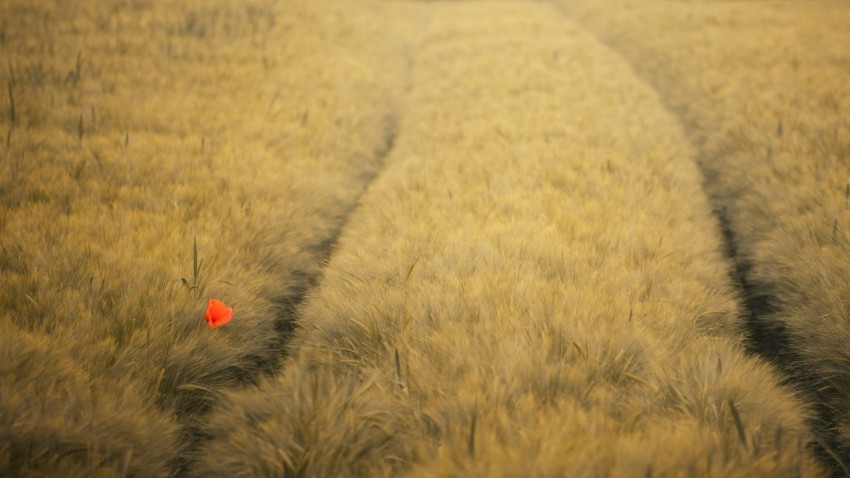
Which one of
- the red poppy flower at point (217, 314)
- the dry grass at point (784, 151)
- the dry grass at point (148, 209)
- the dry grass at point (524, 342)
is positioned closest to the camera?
the dry grass at point (524, 342)

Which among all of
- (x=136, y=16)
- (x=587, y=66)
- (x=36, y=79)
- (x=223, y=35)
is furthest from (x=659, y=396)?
(x=136, y=16)

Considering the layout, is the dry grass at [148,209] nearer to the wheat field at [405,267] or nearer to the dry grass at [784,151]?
the wheat field at [405,267]

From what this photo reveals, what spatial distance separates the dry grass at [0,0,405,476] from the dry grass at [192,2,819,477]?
31cm

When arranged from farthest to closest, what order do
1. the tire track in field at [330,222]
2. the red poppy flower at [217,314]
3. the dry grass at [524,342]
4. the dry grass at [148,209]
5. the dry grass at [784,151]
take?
the dry grass at [784,151] → the red poppy flower at [217,314] → the tire track in field at [330,222] → the dry grass at [148,209] → the dry grass at [524,342]

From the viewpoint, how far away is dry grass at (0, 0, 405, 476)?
1.58m

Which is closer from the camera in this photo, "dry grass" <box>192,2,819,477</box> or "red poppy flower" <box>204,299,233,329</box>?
"dry grass" <box>192,2,819,477</box>

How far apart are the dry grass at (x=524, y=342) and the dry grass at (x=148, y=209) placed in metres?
0.31

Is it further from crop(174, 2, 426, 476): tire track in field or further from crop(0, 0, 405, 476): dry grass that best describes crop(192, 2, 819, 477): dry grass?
crop(0, 0, 405, 476): dry grass

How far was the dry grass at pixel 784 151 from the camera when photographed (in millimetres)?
2207

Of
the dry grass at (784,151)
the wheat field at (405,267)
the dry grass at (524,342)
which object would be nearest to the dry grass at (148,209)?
the wheat field at (405,267)

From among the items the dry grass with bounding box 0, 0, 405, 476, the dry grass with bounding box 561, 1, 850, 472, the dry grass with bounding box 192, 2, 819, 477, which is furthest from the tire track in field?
the dry grass with bounding box 561, 1, 850, 472

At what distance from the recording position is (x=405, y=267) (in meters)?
2.54

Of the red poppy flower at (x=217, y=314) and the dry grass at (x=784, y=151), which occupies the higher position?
the dry grass at (x=784, y=151)

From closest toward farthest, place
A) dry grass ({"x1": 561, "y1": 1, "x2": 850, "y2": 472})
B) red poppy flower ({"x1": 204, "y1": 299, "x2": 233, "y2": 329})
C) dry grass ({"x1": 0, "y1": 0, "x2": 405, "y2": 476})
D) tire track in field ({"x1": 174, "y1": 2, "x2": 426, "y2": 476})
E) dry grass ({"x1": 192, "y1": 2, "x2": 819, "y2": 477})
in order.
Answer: dry grass ({"x1": 192, "y1": 2, "x2": 819, "y2": 477}) < dry grass ({"x1": 0, "y1": 0, "x2": 405, "y2": 476}) < tire track in field ({"x1": 174, "y1": 2, "x2": 426, "y2": 476}) < red poppy flower ({"x1": 204, "y1": 299, "x2": 233, "y2": 329}) < dry grass ({"x1": 561, "y1": 1, "x2": 850, "y2": 472})
